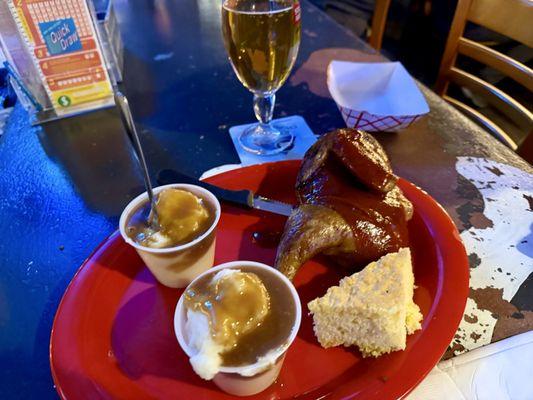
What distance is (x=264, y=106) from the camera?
4.68 feet

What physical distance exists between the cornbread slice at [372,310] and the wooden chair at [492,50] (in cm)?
129

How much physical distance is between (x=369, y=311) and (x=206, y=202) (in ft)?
1.49

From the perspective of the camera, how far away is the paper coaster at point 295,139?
1.38m

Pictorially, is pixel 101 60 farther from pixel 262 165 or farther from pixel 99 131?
pixel 262 165

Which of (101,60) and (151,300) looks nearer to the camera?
(151,300)

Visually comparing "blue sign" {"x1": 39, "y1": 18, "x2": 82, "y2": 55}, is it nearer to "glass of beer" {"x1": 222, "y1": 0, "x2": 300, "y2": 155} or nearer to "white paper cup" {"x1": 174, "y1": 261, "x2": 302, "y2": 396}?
"glass of beer" {"x1": 222, "y1": 0, "x2": 300, "y2": 155}

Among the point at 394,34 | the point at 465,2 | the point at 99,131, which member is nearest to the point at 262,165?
the point at 99,131

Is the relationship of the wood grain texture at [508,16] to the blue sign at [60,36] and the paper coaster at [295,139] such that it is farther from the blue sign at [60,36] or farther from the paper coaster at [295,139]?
the blue sign at [60,36]

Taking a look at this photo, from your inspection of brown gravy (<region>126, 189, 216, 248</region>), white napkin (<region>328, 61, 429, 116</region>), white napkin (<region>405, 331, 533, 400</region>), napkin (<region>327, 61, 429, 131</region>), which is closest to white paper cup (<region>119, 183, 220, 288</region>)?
brown gravy (<region>126, 189, 216, 248</region>)

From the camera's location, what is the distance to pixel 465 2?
193 cm

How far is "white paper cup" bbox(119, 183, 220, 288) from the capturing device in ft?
2.93

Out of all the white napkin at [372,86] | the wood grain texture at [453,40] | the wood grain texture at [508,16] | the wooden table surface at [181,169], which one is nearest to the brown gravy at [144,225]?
the wooden table surface at [181,169]

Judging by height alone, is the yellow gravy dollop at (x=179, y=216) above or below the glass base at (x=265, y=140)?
above

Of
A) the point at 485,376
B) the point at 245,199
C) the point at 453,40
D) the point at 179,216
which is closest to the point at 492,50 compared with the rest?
the point at 453,40
